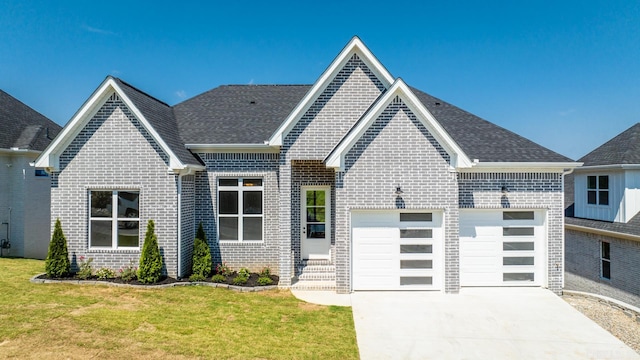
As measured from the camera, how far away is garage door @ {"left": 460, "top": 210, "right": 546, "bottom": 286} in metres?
11.3

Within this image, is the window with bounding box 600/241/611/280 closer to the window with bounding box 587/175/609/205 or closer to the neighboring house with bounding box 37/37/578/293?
the window with bounding box 587/175/609/205

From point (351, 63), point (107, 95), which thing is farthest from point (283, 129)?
point (107, 95)

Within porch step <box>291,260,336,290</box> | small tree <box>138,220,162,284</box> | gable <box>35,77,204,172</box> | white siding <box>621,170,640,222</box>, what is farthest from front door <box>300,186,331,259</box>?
white siding <box>621,170,640,222</box>

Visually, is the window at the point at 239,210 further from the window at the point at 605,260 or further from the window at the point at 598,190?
the window at the point at 598,190

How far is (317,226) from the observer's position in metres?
12.7

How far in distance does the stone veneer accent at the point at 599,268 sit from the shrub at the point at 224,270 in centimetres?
1475

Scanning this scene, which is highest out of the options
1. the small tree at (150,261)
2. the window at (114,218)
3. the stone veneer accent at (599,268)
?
the window at (114,218)

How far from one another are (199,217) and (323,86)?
6386 millimetres

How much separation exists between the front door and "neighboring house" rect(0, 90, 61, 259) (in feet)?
43.7

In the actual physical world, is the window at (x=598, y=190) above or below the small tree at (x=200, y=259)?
→ above

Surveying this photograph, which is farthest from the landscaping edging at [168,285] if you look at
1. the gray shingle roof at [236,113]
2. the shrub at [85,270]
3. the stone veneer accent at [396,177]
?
the gray shingle roof at [236,113]

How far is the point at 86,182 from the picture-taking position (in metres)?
11.4

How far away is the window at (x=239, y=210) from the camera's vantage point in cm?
1245

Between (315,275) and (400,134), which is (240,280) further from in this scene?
(400,134)
